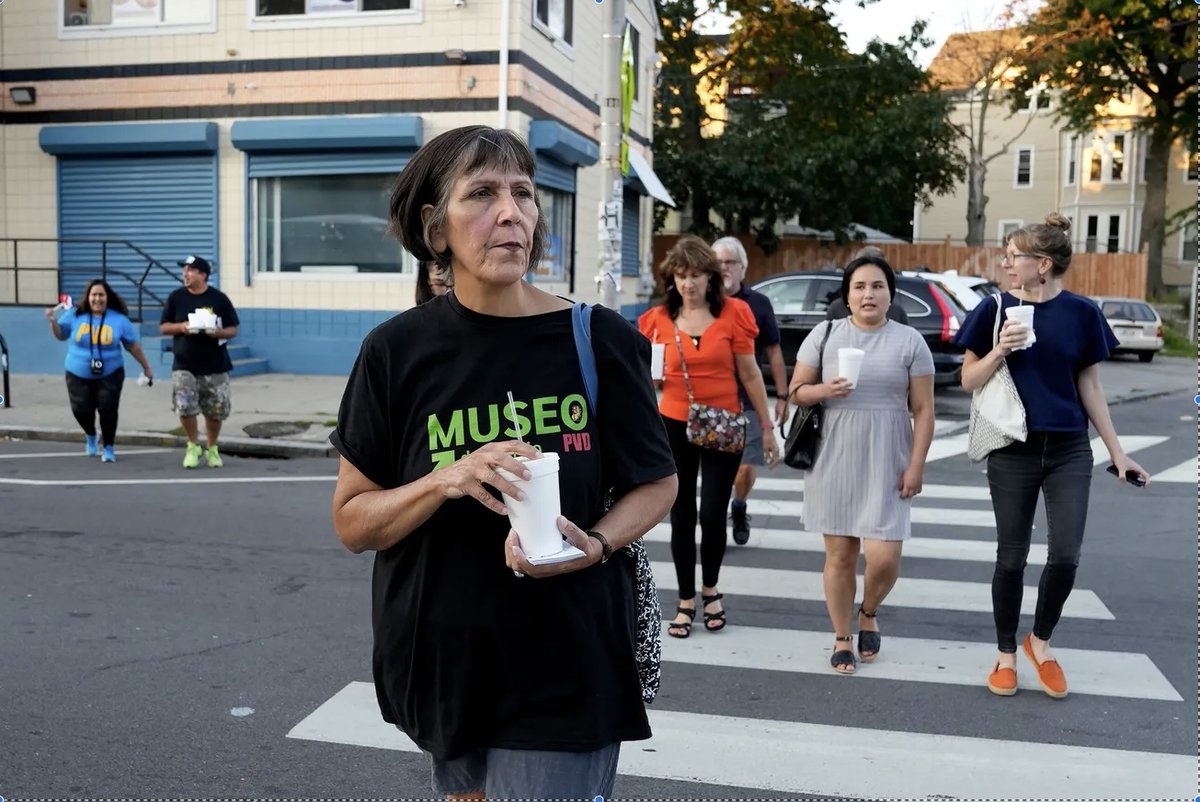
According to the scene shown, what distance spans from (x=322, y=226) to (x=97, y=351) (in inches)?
272

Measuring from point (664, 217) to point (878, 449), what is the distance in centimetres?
3231

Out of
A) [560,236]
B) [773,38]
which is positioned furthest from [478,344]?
[773,38]

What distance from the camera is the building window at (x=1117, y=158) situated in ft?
171

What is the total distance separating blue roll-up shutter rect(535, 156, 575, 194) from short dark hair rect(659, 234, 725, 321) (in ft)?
38.8

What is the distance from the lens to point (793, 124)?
36.6 m

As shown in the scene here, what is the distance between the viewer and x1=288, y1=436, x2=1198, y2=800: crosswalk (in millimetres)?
4070

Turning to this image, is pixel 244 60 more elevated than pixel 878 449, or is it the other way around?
pixel 244 60

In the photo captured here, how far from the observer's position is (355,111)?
17.0 meters

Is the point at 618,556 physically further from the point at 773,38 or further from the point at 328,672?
the point at 773,38

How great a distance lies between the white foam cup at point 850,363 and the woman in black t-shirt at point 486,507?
2.94 metres

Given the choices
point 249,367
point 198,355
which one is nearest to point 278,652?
point 198,355

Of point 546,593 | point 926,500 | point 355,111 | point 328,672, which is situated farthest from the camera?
point 355,111

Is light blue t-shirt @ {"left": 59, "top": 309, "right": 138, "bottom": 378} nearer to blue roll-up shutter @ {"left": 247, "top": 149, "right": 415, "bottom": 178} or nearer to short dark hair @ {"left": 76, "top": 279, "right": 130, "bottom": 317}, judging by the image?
short dark hair @ {"left": 76, "top": 279, "right": 130, "bottom": 317}

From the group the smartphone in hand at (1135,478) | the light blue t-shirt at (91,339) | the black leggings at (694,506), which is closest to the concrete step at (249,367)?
the light blue t-shirt at (91,339)
